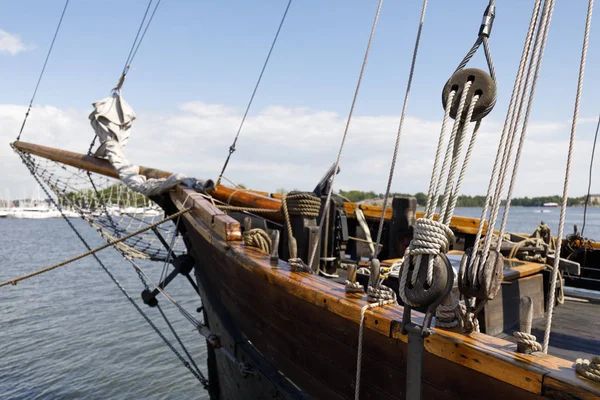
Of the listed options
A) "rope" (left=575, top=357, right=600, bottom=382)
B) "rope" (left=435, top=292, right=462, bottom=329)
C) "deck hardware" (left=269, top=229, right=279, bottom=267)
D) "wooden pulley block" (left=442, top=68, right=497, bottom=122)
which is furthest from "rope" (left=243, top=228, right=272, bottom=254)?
"rope" (left=575, top=357, right=600, bottom=382)

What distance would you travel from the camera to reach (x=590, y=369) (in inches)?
50.7

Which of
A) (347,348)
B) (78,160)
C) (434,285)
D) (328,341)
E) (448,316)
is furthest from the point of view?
(78,160)

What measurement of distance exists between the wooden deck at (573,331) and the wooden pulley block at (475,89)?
1.52 meters

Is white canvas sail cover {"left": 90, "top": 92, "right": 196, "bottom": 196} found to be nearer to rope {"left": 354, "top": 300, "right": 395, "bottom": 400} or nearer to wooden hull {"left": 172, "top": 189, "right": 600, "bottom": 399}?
wooden hull {"left": 172, "top": 189, "right": 600, "bottom": 399}

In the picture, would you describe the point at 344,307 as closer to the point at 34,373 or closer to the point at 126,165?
the point at 126,165

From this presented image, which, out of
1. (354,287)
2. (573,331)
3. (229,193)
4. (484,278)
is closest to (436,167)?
(484,278)

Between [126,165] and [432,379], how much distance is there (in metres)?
6.20

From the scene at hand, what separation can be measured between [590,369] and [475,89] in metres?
0.98

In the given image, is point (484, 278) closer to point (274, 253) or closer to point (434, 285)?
point (434, 285)

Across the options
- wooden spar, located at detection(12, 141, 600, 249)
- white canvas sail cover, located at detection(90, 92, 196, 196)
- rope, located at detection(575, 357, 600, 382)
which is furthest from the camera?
white canvas sail cover, located at detection(90, 92, 196, 196)

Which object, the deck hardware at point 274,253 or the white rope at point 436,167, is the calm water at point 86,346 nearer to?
the deck hardware at point 274,253

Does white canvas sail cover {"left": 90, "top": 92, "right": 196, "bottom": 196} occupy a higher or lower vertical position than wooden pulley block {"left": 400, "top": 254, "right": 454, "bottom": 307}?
higher

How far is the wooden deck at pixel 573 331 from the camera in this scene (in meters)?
2.61

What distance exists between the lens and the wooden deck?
2.61 m
